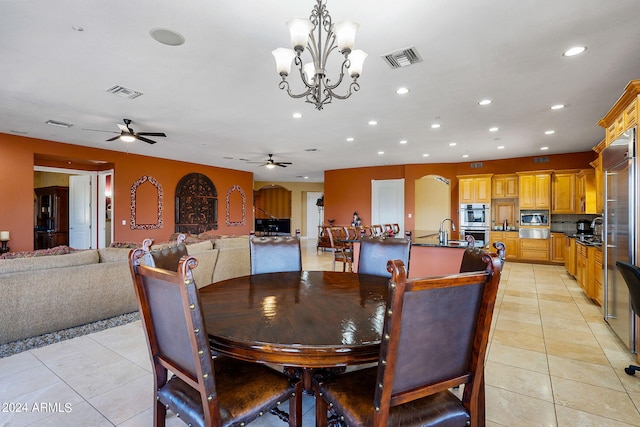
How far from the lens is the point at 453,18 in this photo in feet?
7.38

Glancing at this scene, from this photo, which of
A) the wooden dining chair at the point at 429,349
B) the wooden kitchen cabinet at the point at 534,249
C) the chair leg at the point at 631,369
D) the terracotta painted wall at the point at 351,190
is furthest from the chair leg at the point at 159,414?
the terracotta painted wall at the point at 351,190

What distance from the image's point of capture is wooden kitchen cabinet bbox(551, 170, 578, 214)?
6.94 m

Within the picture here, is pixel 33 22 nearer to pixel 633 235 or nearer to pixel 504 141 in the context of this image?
pixel 633 235

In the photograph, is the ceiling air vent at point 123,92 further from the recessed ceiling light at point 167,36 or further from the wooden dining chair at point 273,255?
the wooden dining chair at point 273,255

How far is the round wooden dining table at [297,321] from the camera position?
1126mm

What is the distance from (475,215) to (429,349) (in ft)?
25.8

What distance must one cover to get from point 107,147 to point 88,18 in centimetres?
534

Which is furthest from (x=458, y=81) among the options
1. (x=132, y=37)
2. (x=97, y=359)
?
(x=97, y=359)

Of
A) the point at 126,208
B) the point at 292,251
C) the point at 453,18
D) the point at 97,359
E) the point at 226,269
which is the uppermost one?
the point at 453,18

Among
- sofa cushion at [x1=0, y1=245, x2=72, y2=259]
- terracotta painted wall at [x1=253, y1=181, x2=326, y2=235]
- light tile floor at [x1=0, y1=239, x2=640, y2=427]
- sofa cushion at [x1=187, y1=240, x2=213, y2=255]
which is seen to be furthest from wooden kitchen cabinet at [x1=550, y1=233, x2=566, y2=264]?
terracotta painted wall at [x1=253, y1=181, x2=326, y2=235]

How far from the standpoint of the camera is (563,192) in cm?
704

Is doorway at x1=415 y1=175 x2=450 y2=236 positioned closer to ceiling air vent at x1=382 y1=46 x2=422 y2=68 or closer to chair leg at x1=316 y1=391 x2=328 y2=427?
ceiling air vent at x1=382 y1=46 x2=422 y2=68

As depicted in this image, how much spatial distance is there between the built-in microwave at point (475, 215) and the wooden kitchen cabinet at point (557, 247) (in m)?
1.39

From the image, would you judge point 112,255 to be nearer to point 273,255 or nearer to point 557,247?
point 273,255
